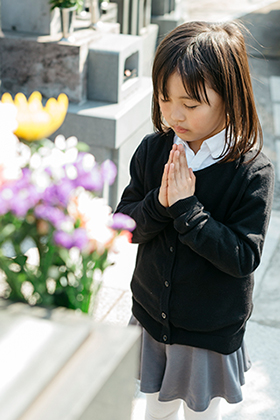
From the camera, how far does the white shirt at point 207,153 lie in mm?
1494

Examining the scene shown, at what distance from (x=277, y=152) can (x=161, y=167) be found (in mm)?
4057

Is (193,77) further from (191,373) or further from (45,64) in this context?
(45,64)

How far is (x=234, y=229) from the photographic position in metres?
1.43

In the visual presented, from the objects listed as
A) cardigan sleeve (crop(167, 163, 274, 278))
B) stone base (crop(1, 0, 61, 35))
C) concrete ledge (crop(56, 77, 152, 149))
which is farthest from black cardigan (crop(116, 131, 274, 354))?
stone base (crop(1, 0, 61, 35))

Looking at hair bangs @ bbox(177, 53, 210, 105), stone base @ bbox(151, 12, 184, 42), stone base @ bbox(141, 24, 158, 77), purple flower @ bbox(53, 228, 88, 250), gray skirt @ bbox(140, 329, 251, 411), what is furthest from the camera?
stone base @ bbox(151, 12, 184, 42)

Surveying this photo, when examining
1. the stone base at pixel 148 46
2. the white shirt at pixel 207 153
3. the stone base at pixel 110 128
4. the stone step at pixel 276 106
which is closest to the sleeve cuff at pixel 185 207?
the white shirt at pixel 207 153

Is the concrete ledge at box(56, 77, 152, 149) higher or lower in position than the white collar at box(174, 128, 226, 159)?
lower

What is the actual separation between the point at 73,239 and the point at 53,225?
5 centimetres

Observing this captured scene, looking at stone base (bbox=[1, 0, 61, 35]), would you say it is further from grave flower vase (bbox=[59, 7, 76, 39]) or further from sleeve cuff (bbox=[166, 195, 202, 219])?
sleeve cuff (bbox=[166, 195, 202, 219])

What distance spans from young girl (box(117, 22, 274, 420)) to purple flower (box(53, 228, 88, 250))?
0.60 meters

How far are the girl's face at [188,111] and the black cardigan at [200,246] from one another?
0.45 feet

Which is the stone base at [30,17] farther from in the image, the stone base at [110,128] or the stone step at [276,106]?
the stone step at [276,106]

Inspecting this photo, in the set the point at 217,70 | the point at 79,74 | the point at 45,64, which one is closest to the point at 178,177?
the point at 217,70

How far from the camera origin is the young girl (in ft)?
4.51
